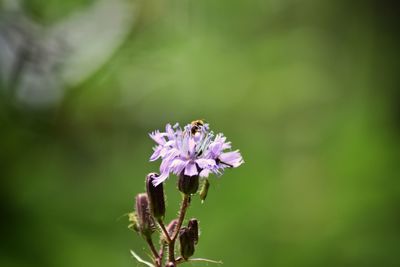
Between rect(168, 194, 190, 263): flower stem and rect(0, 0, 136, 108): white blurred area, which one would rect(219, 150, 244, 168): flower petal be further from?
rect(0, 0, 136, 108): white blurred area

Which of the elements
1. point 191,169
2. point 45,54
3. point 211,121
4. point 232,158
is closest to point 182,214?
point 191,169

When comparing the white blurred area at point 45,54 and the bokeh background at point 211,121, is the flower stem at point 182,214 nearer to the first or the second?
the bokeh background at point 211,121

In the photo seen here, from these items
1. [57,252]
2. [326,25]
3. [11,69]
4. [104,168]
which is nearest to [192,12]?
[326,25]

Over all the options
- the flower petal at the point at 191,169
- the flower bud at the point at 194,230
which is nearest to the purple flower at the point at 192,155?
the flower petal at the point at 191,169

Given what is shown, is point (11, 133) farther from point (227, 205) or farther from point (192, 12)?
point (192, 12)

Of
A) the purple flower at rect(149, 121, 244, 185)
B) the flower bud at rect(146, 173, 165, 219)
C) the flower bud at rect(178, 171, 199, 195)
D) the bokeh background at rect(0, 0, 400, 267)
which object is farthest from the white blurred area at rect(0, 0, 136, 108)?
the flower bud at rect(178, 171, 199, 195)

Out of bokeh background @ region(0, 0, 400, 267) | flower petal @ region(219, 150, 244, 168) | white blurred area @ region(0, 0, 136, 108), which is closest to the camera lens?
flower petal @ region(219, 150, 244, 168)
